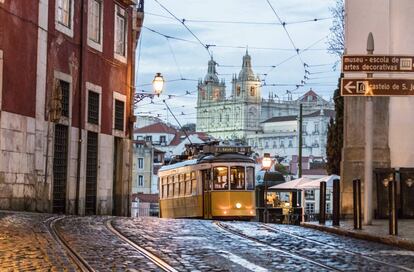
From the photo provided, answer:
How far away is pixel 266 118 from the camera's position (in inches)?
5143

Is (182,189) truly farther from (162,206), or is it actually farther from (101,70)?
(101,70)

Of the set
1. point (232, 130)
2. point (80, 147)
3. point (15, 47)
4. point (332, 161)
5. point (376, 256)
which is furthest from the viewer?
point (232, 130)

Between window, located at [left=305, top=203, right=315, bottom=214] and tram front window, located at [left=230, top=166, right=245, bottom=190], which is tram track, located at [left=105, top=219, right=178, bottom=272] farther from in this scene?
window, located at [left=305, top=203, right=315, bottom=214]

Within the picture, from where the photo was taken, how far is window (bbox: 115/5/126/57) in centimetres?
2972

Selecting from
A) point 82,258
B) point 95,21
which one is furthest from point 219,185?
point 82,258

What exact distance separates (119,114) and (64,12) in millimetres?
6088

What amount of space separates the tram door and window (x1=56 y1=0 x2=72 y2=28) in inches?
332

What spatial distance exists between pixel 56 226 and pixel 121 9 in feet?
51.3

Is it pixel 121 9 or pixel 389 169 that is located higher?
pixel 121 9

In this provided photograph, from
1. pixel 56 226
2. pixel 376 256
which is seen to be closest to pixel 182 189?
pixel 56 226

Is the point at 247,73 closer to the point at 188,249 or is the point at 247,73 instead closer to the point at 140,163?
the point at 140,163

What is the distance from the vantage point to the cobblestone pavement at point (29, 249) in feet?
31.7

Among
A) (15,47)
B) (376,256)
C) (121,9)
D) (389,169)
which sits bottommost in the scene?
(376,256)

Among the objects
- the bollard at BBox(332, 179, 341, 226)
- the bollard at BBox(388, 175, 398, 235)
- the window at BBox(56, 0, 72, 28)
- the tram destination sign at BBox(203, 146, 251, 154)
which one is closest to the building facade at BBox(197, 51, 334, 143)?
the tram destination sign at BBox(203, 146, 251, 154)
